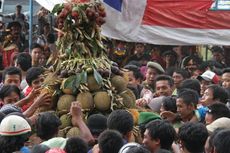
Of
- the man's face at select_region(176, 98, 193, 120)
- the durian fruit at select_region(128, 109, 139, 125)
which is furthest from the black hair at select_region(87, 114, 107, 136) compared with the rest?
the man's face at select_region(176, 98, 193, 120)

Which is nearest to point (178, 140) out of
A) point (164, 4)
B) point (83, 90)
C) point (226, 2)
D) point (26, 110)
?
point (83, 90)

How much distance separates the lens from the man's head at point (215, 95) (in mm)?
8789

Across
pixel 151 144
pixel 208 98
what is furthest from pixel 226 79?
pixel 151 144

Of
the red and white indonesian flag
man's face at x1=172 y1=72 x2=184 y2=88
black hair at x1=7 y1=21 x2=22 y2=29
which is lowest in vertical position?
man's face at x1=172 y1=72 x2=184 y2=88

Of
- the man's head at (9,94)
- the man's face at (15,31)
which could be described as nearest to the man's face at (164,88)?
the man's head at (9,94)

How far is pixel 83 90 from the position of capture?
7590mm

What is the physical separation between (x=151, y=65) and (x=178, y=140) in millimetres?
4534

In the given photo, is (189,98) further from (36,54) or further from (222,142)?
(36,54)

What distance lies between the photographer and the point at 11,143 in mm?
6305

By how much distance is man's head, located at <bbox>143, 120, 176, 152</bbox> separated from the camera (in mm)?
6441

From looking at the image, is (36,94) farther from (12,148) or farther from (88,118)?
(12,148)

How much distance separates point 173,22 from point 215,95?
5.80 feet

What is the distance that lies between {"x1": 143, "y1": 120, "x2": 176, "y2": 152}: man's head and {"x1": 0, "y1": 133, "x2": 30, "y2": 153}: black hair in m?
1.03

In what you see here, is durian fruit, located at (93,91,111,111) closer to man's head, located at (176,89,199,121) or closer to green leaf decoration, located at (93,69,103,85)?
green leaf decoration, located at (93,69,103,85)
